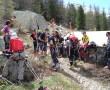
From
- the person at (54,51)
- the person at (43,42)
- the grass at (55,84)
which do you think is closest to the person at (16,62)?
the grass at (55,84)

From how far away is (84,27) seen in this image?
359ft

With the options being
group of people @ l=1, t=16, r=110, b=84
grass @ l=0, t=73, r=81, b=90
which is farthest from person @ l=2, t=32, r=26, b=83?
group of people @ l=1, t=16, r=110, b=84

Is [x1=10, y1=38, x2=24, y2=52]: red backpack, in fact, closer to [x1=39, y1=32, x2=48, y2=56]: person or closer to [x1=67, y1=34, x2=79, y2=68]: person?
[x1=67, y1=34, x2=79, y2=68]: person

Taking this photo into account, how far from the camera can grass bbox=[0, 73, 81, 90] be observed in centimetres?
1435

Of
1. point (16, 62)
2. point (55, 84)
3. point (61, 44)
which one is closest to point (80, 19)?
point (61, 44)

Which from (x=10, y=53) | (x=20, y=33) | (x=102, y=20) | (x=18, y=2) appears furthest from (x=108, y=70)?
(x=102, y=20)

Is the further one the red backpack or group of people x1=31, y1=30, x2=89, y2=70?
group of people x1=31, y1=30, x2=89, y2=70

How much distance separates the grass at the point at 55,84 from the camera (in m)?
14.3

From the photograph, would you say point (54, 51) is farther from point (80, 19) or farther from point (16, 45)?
point (80, 19)

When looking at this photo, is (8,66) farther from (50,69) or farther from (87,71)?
(87,71)

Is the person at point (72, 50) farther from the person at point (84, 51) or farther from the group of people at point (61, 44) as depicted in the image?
the person at point (84, 51)

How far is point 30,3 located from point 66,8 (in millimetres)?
33609

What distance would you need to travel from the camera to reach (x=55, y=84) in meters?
15.7

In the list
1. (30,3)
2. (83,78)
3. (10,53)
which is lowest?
(83,78)
